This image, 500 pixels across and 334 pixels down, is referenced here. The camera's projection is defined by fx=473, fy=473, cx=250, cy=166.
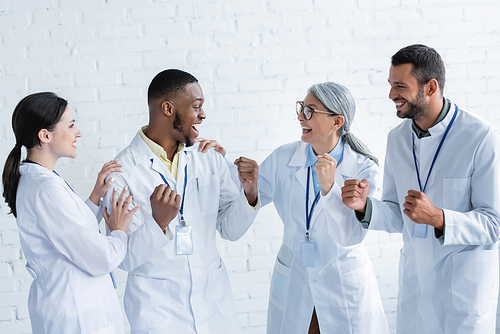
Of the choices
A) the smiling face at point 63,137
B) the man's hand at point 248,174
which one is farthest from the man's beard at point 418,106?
the smiling face at point 63,137

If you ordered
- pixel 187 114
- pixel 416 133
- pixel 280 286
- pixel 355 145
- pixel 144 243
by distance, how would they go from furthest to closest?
pixel 355 145, pixel 280 286, pixel 187 114, pixel 416 133, pixel 144 243

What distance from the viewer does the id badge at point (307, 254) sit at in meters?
2.28

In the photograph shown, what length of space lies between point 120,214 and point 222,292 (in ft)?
1.99

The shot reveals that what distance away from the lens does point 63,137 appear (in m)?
1.96

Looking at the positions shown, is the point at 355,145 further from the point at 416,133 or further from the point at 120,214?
the point at 120,214

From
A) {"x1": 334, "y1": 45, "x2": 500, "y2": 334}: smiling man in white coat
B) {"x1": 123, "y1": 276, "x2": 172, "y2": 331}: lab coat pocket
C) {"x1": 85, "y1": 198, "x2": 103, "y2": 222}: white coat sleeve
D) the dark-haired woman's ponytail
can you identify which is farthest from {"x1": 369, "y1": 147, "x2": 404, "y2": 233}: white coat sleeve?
the dark-haired woman's ponytail

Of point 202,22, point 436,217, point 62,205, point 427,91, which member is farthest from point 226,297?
point 202,22

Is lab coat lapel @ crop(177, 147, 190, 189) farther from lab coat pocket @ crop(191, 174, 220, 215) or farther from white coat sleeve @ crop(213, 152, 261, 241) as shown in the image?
white coat sleeve @ crop(213, 152, 261, 241)

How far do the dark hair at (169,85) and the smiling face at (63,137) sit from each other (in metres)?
0.44

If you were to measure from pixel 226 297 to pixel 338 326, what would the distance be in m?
0.57

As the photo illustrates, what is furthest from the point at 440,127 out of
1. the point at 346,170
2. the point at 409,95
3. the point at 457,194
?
the point at 346,170

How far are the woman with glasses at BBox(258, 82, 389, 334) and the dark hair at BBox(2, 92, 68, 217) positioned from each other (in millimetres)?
1150

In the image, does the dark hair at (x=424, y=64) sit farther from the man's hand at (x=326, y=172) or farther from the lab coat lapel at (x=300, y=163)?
the lab coat lapel at (x=300, y=163)

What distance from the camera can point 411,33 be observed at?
328 centimetres
